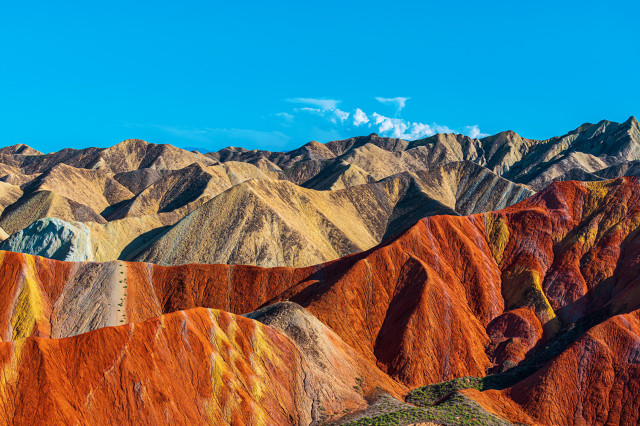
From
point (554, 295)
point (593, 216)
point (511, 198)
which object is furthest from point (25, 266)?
point (511, 198)

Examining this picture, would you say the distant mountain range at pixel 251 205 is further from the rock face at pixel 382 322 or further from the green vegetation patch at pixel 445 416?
the green vegetation patch at pixel 445 416

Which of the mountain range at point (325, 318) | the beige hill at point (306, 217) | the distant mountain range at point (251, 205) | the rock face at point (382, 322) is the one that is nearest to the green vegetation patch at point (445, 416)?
the mountain range at point (325, 318)

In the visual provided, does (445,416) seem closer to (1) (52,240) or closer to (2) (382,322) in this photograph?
(2) (382,322)

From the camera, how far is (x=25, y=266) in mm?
61969

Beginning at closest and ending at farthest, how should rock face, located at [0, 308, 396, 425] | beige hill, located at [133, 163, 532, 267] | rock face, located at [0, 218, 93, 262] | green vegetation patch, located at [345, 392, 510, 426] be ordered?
rock face, located at [0, 308, 396, 425], green vegetation patch, located at [345, 392, 510, 426], beige hill, located at [133, 163, 532, 267], rock face, located at [0, 218, 93, 262]

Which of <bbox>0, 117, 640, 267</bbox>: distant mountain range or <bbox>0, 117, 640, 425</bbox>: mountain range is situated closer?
<bbox>0, 117, 640, 425</bbox>: mountain range

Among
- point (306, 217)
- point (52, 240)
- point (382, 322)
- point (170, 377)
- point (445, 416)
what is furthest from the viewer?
point (306, 217)

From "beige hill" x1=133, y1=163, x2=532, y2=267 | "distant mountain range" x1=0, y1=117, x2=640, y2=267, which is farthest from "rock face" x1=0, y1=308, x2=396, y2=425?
"distant mountain range" x1=0, y1=117, x2=640, y2=267

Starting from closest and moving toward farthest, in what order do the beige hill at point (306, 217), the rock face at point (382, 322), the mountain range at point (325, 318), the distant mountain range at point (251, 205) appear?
the mountain range at point (325, 318), the rock face at point (382, 322), the beige hill at point (306, 217), the distant mountain range at point (251, 205)

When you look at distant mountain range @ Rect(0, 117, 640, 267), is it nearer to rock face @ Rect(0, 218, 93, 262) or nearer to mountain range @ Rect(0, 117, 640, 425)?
rock face @ Rect(0, 218, 93, 262)

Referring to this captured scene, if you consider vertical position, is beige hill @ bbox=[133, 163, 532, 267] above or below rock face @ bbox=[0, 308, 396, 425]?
above

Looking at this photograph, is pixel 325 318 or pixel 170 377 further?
pixel 325 318

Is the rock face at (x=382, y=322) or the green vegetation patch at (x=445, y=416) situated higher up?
the rock face at (x=382, y=322)

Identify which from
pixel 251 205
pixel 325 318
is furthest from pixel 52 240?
pixel 325 318
